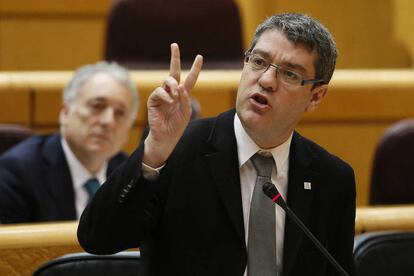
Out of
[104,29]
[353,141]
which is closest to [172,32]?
[104,29]

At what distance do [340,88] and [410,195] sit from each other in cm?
28

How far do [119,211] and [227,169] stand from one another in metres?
0.10

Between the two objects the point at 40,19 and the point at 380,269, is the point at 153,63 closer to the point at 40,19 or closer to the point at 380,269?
the point at 40,19

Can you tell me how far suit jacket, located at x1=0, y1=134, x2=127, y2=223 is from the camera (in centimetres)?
113

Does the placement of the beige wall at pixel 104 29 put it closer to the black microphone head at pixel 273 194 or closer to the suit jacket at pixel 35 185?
the suit jacket at pixel 35 185

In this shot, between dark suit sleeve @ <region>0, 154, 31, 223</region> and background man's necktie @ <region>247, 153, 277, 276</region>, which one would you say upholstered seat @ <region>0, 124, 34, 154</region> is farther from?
background man's necktie @ <region>247, 153, 277, 276</region>

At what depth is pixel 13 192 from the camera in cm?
114

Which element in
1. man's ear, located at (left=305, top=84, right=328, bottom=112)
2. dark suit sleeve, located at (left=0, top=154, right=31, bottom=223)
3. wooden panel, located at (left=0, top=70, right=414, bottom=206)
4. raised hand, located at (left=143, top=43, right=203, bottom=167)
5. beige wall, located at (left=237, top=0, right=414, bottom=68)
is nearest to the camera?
raised hand, located at (left=143, top=43, right=203, bottom=167)

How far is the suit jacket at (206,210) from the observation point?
0.61 metres

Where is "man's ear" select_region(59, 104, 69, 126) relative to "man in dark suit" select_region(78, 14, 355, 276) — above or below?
below

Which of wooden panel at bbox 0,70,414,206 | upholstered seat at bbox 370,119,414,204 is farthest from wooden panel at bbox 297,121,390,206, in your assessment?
upholstered seat at bbox 370,119,414,204

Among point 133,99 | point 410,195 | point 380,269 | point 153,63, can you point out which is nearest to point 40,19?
point 153,63

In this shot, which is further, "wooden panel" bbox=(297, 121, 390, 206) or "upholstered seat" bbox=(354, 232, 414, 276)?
"wooden panel" bbox=(297, 121, 390, 206)

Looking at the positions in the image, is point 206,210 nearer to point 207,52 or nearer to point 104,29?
point 207,52
